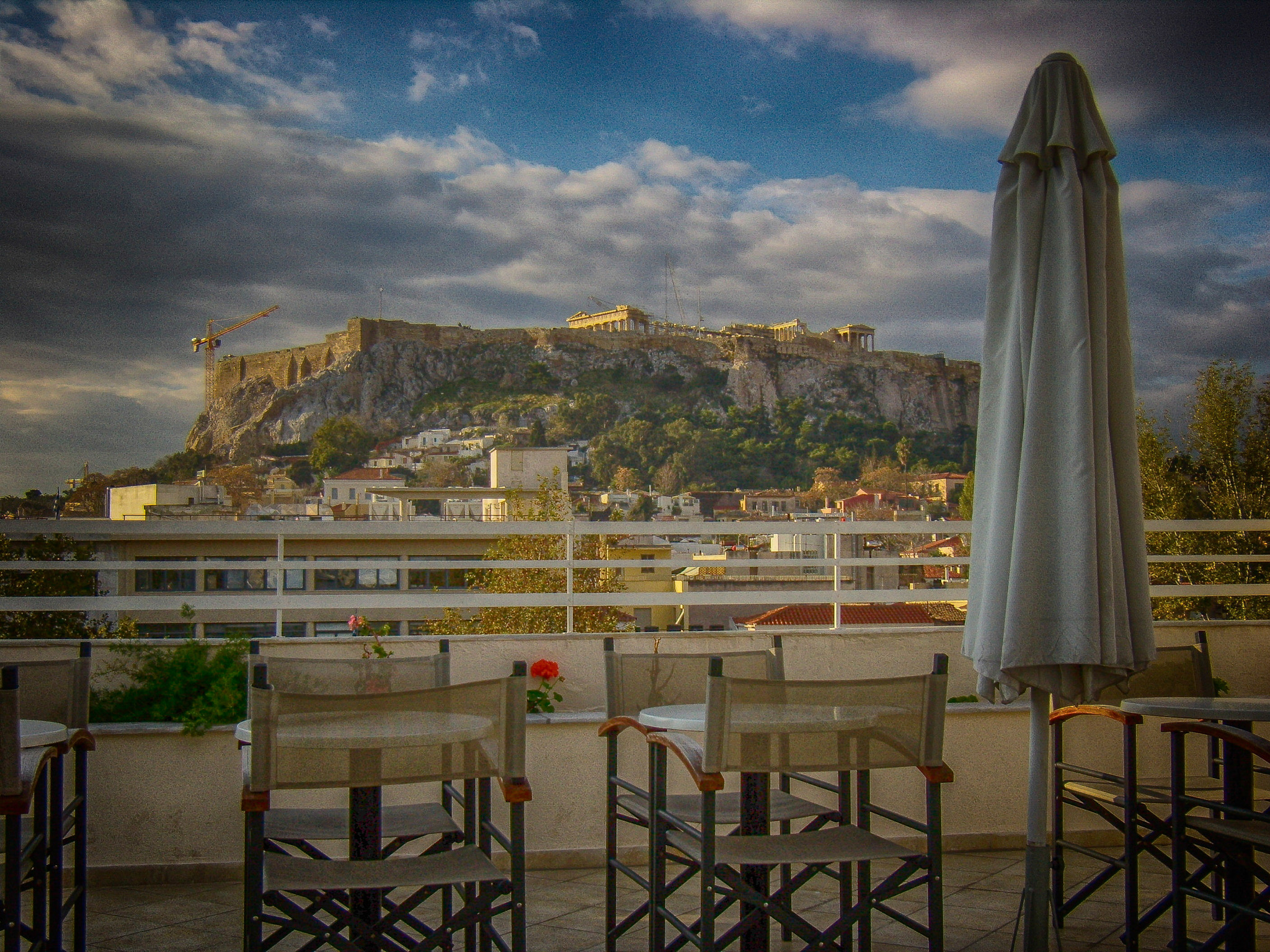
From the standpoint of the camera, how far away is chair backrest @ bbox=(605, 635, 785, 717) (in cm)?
234

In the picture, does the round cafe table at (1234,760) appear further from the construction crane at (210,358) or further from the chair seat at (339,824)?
the construction crane at (210,358)

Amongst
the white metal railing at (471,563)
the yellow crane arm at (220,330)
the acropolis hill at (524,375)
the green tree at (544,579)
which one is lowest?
the green tree at (544,579)

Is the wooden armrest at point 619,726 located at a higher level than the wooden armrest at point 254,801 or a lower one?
lower

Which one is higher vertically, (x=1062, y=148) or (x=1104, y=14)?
(x=1104, y=14)

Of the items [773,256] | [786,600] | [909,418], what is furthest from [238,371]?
[786,600]

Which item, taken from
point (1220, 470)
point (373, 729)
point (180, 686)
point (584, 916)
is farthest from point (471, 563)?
point (1220, 470)

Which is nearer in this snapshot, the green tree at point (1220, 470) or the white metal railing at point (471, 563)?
the white metal railing at point (471, 563)

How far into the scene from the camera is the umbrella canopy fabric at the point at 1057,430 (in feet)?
6.19

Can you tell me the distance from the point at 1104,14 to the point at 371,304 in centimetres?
6848

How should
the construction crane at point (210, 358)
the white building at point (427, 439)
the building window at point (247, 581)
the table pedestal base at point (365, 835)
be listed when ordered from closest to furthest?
the table pedestal base at point (365, 835)
the building window at point (247, 581)
the white building at point (427, 439)
the construction crane at point (210, 358)

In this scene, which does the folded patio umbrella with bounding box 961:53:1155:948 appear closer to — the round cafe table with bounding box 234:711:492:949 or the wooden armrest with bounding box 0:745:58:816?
the round cafe table with bounding box 234:711:492:949

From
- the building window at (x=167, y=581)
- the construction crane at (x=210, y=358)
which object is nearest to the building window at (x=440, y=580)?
the building window at (x=167, y=581)

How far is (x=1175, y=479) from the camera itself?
14.3 meters

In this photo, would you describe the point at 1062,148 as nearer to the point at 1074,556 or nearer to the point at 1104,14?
the point at 1074,556
